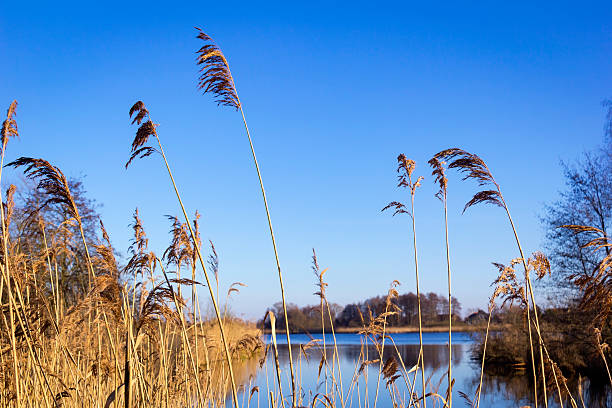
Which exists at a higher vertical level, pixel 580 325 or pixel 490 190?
pixel 490 190

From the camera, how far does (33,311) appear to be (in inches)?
130

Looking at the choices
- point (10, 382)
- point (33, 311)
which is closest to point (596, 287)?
point (33, 311)

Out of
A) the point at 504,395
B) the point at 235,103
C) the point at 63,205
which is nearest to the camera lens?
the point at 235,103

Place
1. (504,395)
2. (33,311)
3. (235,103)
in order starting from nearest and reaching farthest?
(235,103)
(33,311)
(504,395)

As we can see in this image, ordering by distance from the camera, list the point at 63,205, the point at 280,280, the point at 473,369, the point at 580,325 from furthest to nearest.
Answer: the point at 473,369 < the point at 580,325 < the point at 63,205 < the point at 280,280

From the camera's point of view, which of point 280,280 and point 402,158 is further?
point 402,158

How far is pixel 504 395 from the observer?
1306 centimetres

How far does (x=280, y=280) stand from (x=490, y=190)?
1.48 meters

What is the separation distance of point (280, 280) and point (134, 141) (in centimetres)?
97

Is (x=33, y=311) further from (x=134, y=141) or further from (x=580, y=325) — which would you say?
(x=580, y=325)

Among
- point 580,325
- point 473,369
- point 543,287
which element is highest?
point 543,287

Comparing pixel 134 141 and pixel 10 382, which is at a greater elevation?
pixel 134 141

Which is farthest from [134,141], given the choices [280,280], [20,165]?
[280,280]

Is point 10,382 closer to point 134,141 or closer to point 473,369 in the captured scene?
point 134,141
